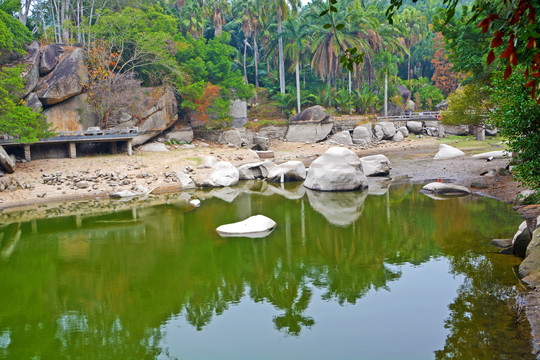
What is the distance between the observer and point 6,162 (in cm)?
2303

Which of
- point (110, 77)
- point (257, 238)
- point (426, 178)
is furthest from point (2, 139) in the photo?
point (426, 178)

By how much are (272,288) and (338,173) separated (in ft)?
40.6

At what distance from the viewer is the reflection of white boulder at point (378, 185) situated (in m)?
22.3

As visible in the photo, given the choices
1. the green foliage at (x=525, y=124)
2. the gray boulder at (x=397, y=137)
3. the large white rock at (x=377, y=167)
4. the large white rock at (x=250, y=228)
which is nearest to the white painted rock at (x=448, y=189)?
the large white rock at (x=377, y=167)

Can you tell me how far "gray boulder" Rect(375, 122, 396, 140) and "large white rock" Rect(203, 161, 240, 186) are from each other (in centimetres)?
2022

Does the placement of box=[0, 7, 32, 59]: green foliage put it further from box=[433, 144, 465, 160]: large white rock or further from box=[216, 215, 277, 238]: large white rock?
box=[433, 144, 465, 160]: large white rock

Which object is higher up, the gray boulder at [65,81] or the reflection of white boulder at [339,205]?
the gray boulder at [65,81]

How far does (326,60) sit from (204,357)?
39400mm

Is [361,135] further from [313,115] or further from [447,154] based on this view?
[447,154]

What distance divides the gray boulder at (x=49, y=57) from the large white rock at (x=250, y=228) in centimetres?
2104

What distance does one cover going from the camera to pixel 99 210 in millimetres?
20641

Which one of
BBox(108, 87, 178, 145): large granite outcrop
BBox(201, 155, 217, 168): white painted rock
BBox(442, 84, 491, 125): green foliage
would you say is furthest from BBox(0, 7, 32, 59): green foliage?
BBox(442, 84, 491, 125): green foliage

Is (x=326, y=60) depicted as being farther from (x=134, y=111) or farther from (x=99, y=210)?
(x=99, y=210)

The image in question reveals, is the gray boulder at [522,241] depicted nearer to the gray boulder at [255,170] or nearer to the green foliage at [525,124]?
the green foliage at [525,124]
